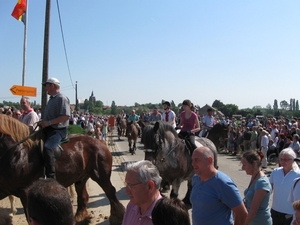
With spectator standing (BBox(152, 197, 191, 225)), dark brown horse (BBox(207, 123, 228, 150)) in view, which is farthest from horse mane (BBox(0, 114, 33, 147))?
dark brown horse (BBox(207, 123, 228, 150))

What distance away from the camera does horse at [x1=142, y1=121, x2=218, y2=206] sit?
7516 mm

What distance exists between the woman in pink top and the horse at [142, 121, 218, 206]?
33 centimetres

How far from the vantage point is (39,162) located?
18.8ft

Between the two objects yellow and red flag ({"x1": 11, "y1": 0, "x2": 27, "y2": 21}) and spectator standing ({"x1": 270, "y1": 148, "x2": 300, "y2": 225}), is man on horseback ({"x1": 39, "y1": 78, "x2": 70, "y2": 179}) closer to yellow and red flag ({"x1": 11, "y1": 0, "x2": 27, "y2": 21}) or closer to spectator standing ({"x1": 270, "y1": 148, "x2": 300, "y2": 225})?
spectator standing ({"x1": 270, "y1": 148, "x2": 300, "y2": 225})

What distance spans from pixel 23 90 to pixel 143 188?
902cm

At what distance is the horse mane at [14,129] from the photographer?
5.56 metres

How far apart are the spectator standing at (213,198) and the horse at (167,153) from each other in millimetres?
3851

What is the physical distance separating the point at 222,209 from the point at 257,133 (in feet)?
48.5

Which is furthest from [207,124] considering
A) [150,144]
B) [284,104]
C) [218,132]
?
[284,104]

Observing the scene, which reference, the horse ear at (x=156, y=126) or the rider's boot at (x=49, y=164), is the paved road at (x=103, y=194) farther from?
the horse ear at (x=156, y=126)

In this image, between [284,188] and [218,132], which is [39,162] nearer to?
[284,188]

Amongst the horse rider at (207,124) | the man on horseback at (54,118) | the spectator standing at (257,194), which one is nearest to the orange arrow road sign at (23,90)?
the man on horseback at (54,118)

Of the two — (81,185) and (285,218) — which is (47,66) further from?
(285,218)

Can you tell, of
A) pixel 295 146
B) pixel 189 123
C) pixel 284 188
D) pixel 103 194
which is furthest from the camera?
pixel 295 146
